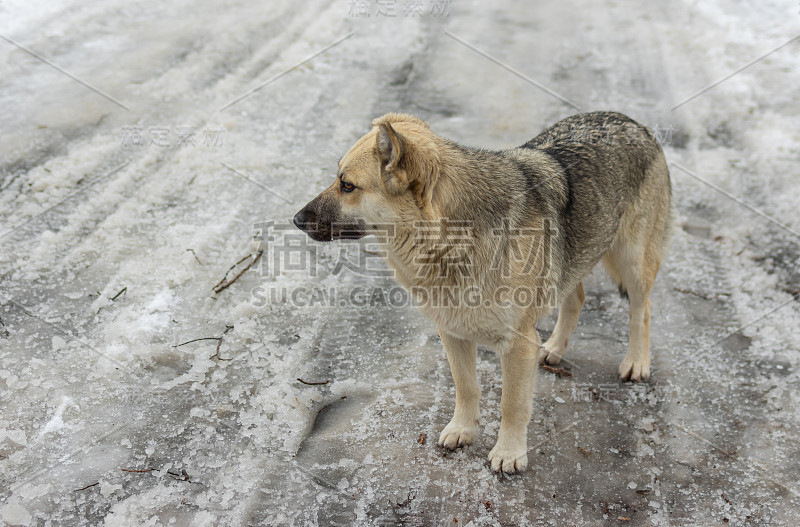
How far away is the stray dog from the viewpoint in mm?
3242

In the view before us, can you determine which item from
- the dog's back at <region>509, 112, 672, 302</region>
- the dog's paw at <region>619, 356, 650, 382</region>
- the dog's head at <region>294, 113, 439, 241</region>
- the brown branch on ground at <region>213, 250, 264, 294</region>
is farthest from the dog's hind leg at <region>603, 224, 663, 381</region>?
the brown branch on ground at <region>213, 250, 264, 294</region>

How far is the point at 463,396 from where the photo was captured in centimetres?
382

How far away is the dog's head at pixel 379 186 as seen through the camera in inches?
123

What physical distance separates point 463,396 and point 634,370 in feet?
4.81

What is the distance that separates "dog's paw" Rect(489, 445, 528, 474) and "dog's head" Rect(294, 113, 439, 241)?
63.8 inches

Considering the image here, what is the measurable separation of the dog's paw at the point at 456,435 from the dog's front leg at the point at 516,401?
0.61 feet

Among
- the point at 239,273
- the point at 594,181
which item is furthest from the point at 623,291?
the point at 239,273

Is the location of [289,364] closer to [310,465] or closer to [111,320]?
[310,465]

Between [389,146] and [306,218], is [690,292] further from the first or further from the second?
[306,218]

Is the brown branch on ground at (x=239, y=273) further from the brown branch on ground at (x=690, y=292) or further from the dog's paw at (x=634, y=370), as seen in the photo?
the brown branch on ground at (x=690, y=292)

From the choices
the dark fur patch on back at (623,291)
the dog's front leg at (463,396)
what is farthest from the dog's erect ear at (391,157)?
the dark fur patch on back at (623,291)

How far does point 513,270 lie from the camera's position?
11.0 feet

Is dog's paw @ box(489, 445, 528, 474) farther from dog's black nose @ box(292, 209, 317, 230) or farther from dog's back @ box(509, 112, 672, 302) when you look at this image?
dog's black nose @ box(292, 209, 317, 230)

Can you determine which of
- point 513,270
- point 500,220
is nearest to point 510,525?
point 513,270
